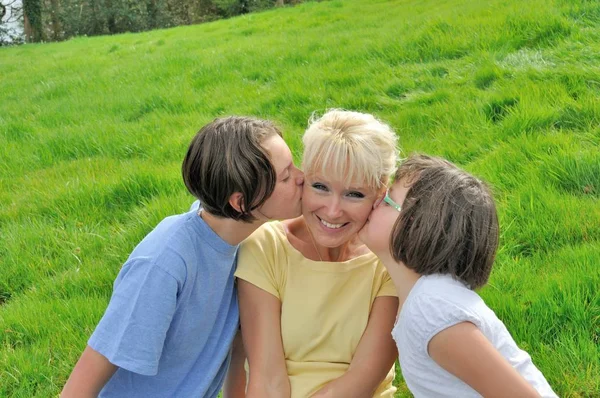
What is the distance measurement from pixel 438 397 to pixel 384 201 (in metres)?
0.66

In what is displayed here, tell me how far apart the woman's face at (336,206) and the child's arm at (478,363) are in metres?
0.57

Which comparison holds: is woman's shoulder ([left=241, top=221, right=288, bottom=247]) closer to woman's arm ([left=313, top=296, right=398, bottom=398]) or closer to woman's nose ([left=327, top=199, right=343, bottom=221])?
woman's nose ([left=327, top=199, right=343, bottom=221])

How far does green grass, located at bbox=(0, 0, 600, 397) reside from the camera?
2891mm

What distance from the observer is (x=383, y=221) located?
7.00 ft

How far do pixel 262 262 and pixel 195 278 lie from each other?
28 cm

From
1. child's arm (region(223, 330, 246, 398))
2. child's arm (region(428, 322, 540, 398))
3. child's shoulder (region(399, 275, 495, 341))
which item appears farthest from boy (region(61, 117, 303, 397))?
child's arm (region(428, 322, 540, 398))

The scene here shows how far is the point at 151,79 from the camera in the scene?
8.13 meters

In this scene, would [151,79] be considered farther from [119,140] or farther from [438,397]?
[438,397]

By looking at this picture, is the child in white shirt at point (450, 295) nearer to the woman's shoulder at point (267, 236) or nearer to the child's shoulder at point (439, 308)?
the child's shoulder at point (439, 308)

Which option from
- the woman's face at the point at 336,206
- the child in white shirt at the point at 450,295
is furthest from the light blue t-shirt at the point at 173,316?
the child in white shirt at the point at 450,295

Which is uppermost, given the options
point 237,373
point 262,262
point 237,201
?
point 237,201

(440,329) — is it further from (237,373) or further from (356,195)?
(237,373)

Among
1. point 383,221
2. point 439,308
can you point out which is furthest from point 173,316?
point 439,308

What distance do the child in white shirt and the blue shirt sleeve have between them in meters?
0.75
